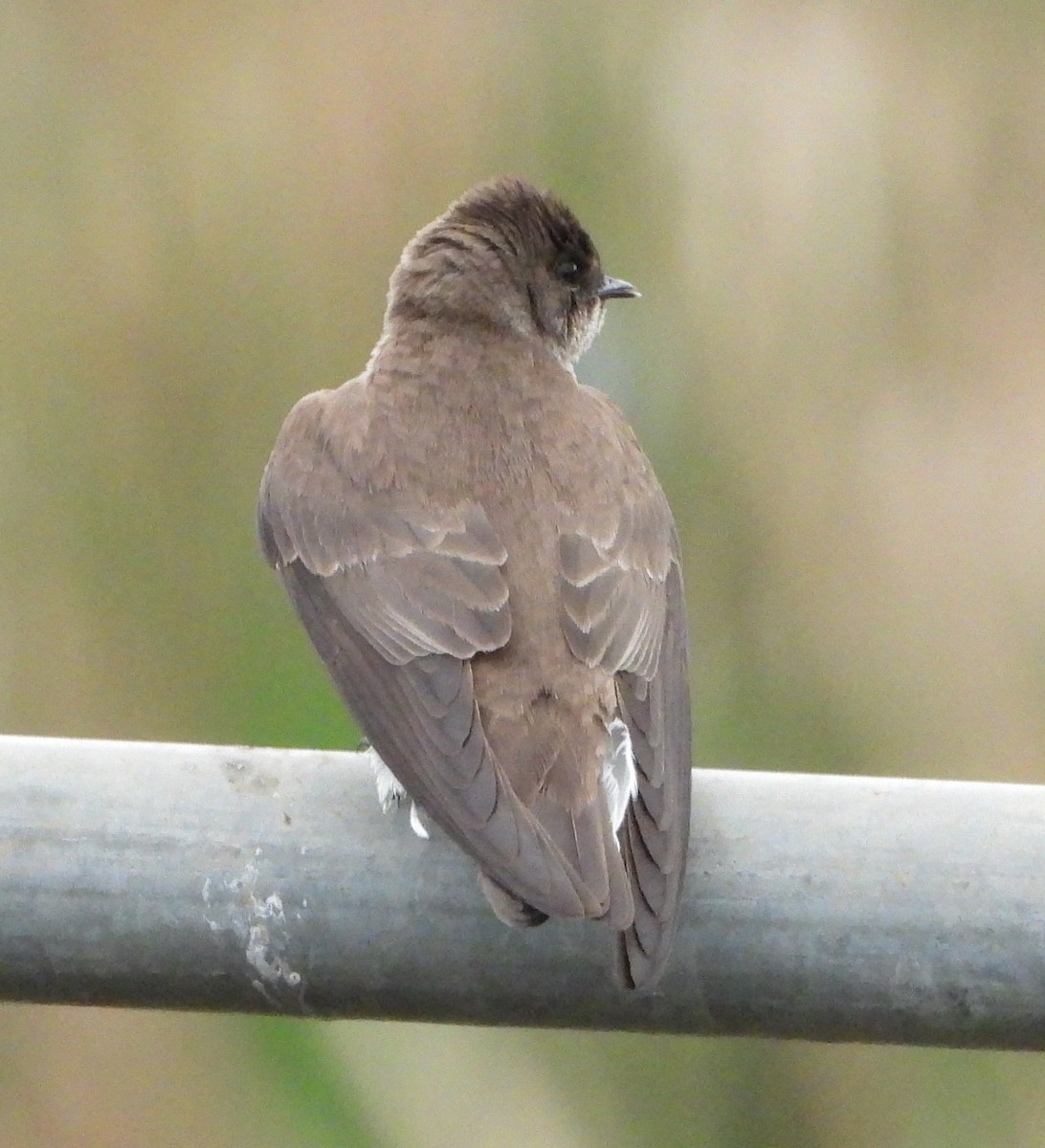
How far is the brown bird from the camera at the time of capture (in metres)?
1.88

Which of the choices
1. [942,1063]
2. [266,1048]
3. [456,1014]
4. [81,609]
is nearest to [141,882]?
[456,1014]

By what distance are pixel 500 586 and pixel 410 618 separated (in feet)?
0.36

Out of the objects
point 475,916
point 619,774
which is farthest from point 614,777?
point 475,916

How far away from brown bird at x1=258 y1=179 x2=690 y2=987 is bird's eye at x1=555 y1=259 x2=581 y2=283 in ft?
0.34

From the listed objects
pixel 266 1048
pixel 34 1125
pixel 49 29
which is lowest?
pixel 34 1125

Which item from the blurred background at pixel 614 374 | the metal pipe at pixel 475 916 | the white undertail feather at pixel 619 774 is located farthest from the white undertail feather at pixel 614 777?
A: the blurred background at pixel 614 374

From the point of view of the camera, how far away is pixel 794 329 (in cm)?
325

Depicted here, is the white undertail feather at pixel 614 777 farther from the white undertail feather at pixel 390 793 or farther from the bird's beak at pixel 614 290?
the bird's beak at pixel 614 290

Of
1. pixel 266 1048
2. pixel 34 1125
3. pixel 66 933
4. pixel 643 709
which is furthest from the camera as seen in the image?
pixel 34 1125

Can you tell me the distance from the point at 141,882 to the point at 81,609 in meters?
1.65

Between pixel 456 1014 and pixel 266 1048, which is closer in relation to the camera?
pixel 456 1014

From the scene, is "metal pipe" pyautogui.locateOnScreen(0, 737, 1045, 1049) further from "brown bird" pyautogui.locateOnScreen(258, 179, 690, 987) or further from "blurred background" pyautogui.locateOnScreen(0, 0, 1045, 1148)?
"blurred background" pyautogui.locateOnScreen(0, 0, 1045, 1148)

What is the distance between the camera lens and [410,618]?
2295 mm

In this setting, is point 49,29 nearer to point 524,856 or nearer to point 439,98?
point 439,98
